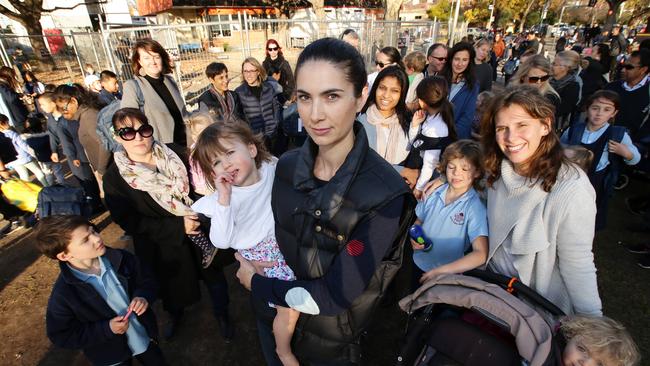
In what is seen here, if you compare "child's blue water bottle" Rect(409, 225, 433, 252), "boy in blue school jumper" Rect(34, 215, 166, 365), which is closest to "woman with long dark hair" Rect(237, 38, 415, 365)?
"child's blue water bottle" Rect(409, 225, 433, 252)

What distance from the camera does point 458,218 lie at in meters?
2.29

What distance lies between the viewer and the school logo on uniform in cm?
227

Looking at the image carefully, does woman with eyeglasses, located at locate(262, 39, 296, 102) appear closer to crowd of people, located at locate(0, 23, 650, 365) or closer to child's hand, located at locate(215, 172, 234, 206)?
crowd of people, located at locate(0, 23, 650, 365)

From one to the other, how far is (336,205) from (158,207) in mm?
1828

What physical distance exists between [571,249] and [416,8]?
82.5m

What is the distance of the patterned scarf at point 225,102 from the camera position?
14.7 feet

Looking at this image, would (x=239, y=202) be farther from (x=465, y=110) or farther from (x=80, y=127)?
(x=80, y=127)

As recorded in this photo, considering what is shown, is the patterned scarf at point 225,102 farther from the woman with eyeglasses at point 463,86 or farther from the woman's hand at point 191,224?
the woman with eyeglasses at point 463,86

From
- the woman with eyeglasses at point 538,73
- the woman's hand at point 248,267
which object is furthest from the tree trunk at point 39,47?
the woman with eyeglasses at point 538,73

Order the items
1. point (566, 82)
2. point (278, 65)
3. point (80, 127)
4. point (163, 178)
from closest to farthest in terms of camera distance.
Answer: point (163, 178), point (80, 127), point (566, 82), point (278, 65)

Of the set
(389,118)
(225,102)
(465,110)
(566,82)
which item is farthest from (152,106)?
(566,82)

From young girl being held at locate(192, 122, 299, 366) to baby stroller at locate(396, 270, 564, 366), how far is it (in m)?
0.75

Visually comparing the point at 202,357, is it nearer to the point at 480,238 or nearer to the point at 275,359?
the point at 275,359

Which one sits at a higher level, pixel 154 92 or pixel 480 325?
pixel 154 92
